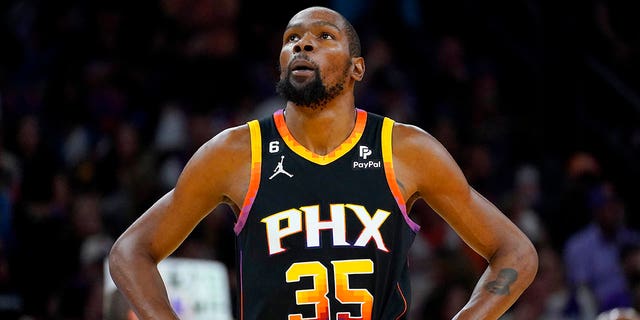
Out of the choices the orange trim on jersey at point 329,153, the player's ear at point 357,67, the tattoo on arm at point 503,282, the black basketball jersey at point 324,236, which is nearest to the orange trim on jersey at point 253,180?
the black basketball jersey at point 324,236

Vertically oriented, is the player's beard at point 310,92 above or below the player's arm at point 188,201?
above

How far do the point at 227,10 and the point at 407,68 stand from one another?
1991 mm

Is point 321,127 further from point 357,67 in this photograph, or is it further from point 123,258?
point 123,258

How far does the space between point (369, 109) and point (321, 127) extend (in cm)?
656

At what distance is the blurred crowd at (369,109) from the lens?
10.3 metres

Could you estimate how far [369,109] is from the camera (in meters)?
11.5

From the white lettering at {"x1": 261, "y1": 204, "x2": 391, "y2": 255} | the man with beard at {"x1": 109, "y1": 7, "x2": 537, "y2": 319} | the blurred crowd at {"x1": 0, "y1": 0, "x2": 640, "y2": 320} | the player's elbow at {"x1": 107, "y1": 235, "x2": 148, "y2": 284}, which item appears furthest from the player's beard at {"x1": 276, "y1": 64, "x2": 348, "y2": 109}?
the blurred crowd at {"x1": 0, "y1": 0, "x2": 640, "y2": 320}

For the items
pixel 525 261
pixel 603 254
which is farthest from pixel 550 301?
pixel 525 261

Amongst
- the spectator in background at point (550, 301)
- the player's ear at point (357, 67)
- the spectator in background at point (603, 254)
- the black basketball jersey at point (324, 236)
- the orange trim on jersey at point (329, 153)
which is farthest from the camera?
the spectator in background at point (603, 254)

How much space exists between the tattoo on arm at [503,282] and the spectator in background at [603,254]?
6.16 metres

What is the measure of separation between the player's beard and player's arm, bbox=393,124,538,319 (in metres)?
0.32

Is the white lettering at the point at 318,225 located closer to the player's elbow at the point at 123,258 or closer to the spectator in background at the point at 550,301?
the player's elbow at the point at 123,258

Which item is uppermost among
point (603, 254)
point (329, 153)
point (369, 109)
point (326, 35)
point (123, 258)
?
point (326, 35)

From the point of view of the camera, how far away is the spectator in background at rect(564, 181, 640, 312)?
35.6ft
